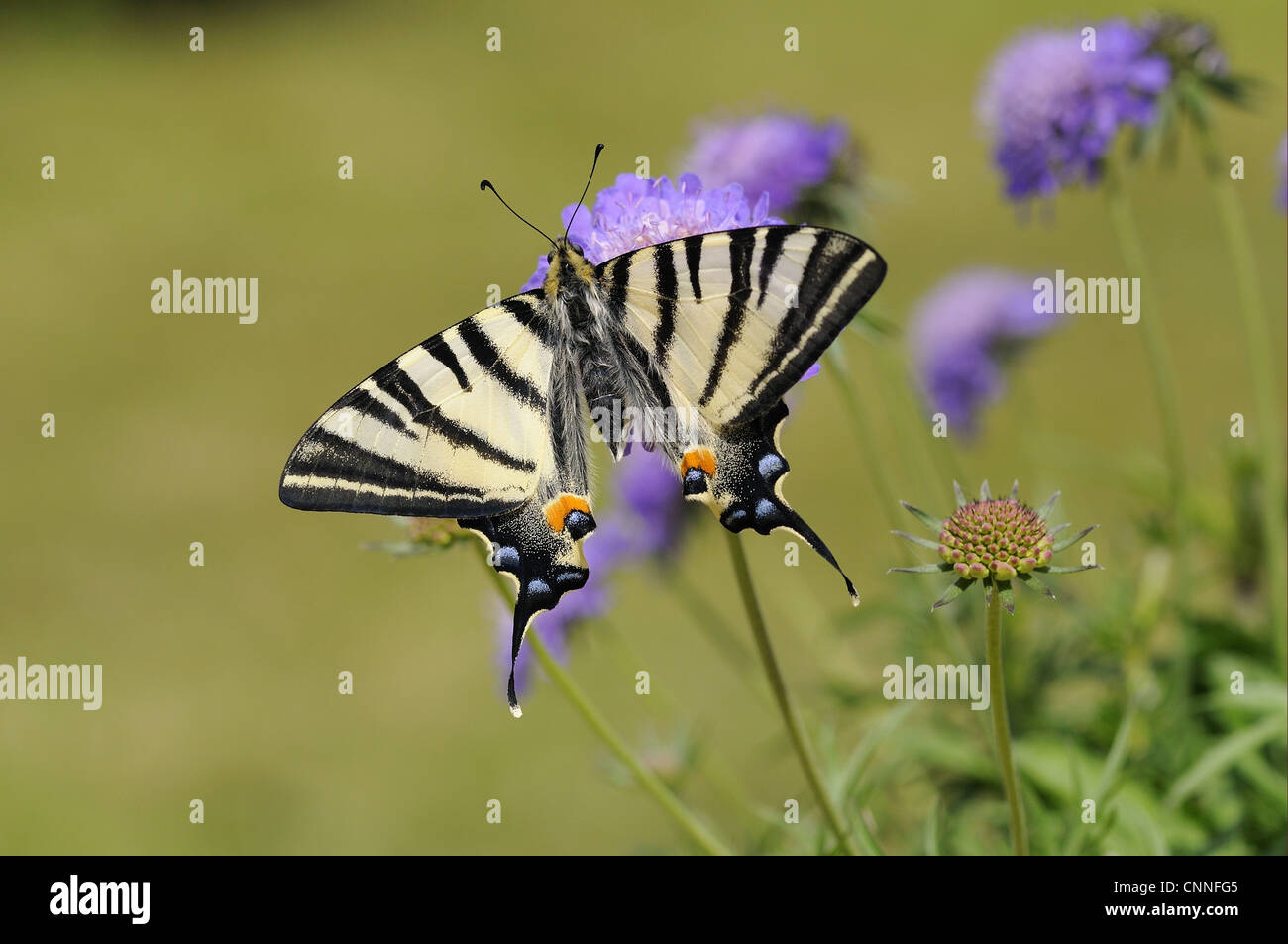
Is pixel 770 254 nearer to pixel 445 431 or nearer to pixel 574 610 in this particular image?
pixel 445 431

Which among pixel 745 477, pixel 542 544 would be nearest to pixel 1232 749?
pixel 745 477

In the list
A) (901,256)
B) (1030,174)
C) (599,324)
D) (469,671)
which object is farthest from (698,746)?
(901,256)

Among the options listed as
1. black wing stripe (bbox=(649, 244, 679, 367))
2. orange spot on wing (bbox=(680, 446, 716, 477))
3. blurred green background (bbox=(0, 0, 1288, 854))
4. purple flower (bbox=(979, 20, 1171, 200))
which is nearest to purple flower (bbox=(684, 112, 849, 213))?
blurred green background (bbox=(0, 0, 1288, 854))

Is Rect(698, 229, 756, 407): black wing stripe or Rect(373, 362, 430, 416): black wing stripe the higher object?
Rect(698, 229, 756, 407): black wing stripe

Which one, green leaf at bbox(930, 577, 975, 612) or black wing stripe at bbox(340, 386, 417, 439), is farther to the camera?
black wing stripe at bbox(340, 386, 417, 439)

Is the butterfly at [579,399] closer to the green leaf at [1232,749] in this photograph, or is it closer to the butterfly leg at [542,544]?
the butterfly leg at [542,544]
